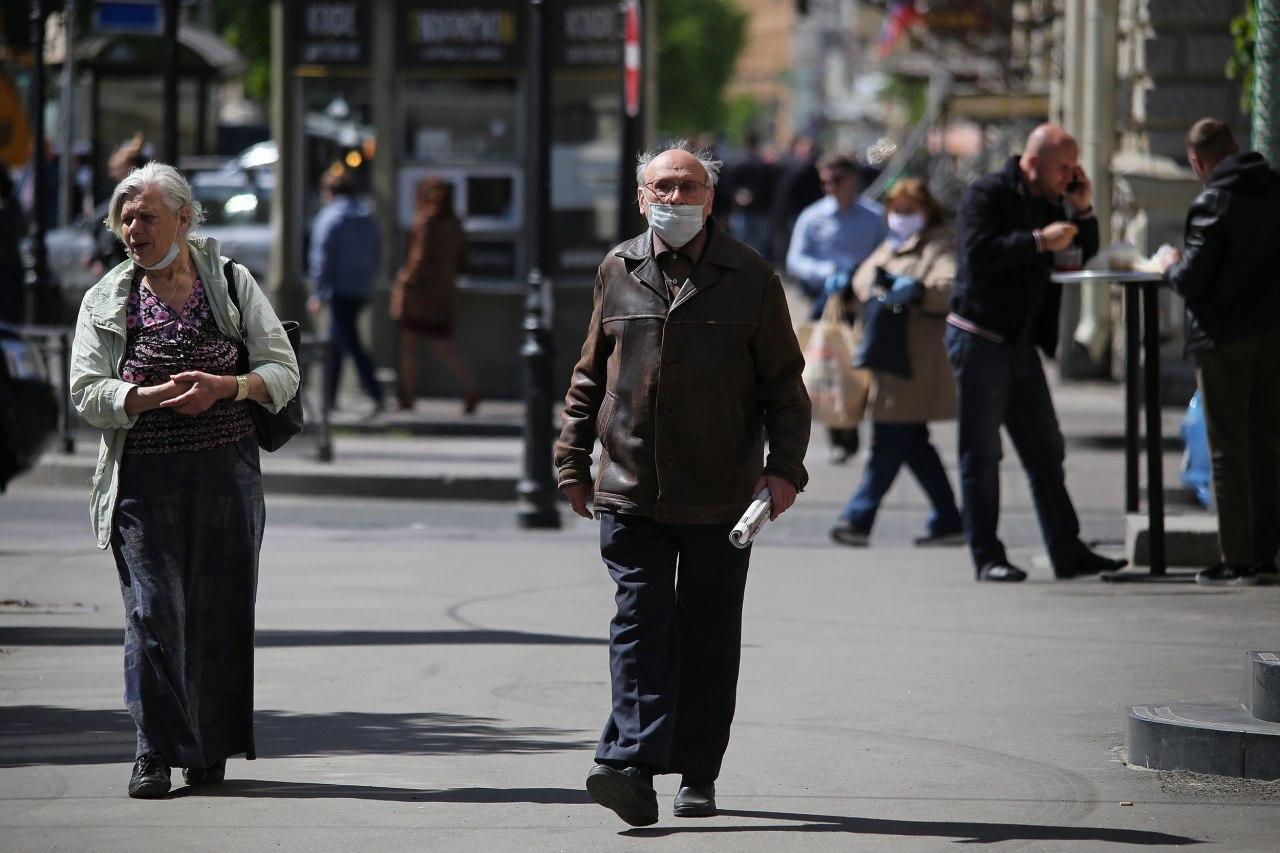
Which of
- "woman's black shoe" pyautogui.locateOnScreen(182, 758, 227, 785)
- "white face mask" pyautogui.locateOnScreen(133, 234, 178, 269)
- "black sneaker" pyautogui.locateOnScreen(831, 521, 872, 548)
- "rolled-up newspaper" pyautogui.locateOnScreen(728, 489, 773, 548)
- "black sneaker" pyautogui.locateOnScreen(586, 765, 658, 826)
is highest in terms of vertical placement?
"white face mask" pyautogui.locateOnScreen(133, 234, 178, 269)

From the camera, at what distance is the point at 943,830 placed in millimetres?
6074

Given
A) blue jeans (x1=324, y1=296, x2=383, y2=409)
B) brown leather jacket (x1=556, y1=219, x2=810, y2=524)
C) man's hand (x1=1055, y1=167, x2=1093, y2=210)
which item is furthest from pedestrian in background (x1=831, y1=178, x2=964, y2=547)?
blue jeans (x1=324, y1=296, x2=383, y2=409)

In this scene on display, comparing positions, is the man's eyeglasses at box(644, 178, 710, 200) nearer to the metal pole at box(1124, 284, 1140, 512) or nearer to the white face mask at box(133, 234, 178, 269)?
the white face mask at box(133, 234, 178, 269)

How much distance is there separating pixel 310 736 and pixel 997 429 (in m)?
4.10

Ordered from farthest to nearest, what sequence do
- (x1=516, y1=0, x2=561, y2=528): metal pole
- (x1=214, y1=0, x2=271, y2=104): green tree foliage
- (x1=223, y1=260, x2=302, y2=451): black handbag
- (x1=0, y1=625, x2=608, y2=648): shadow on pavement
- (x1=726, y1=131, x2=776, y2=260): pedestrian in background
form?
(x1=726, y1=131, x2=776, y2=260): pedestrian in background < (x1=214, y1=0, x2=271, y2=104): green tree foliage < (x1=516, y1=0, x2=561, y2=528): metal pole < (x1=0, y1=625, x2=608, y2=648): shadow on pavement < (x1=223, y1=260, x2=302, y2=451): black handbag

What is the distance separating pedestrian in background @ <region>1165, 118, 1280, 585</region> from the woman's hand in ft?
15.2

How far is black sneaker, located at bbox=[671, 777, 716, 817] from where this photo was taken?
6.23 m

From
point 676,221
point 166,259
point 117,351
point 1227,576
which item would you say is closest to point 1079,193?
point 1227,576

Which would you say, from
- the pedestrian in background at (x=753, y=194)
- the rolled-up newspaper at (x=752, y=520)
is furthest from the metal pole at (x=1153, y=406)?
the pedestrian in background at (x=753, y=194)

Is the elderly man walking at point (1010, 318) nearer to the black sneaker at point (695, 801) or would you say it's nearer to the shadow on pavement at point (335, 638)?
the shadow on pavement at point (335, 638)

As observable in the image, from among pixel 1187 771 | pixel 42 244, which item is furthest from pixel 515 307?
pixel 1187 771

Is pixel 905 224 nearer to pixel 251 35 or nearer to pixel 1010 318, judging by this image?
pixel 1010 318

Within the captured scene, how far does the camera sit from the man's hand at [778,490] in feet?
20.5

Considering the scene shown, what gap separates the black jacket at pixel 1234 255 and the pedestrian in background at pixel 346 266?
9696 mm
